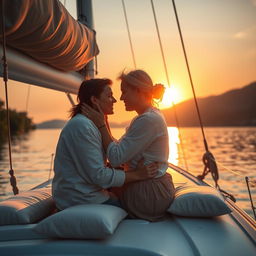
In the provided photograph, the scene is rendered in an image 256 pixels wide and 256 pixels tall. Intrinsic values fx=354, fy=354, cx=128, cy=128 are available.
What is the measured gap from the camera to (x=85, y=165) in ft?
6.36

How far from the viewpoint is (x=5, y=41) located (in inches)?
77.8

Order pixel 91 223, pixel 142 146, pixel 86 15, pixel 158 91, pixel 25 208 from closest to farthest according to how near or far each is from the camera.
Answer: pixel 91 223 → pixel 25 208 → pixel 142 146 → pixel 158 91 → pixel 86 15

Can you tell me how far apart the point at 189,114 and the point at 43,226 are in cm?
14454

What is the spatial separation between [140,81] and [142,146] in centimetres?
39

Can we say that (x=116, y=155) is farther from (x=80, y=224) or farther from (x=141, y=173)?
(x=80, y=224)

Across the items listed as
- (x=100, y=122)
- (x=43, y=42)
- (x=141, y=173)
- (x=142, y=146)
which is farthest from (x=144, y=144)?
(x=43, y=42)

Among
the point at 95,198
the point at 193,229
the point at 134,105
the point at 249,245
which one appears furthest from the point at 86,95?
the point at 249,245

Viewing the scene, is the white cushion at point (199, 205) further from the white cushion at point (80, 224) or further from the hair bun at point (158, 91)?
the hair bun at point (158, 91)

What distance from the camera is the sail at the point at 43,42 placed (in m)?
1.87

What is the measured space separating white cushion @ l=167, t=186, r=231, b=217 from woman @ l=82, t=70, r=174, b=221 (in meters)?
0.07

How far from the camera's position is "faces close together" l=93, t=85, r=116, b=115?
2111 mm

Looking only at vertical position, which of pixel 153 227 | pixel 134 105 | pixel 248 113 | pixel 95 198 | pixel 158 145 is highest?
pixel 248 113

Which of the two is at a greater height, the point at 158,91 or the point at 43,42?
the point at 43,42

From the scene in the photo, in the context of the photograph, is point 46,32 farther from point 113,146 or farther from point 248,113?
point 248,113
